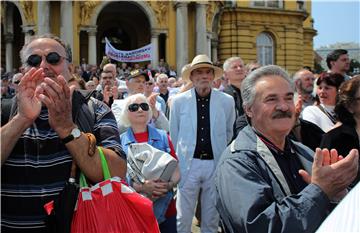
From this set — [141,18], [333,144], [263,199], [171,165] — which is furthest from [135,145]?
[141,18]

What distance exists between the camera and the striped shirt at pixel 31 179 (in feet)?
8.68

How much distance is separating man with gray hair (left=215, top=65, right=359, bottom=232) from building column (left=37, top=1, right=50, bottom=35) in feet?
80.9

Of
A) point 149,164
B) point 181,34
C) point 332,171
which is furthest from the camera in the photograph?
point 181,34

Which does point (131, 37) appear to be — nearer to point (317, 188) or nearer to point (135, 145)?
point (135, 145)

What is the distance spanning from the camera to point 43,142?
267 cm

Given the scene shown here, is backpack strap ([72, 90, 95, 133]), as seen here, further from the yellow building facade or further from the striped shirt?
the yellow building facade

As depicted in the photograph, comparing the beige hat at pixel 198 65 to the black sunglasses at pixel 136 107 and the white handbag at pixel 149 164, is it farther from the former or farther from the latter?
the white handbag at pixel 149 164

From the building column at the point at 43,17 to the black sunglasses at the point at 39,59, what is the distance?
24.3 m

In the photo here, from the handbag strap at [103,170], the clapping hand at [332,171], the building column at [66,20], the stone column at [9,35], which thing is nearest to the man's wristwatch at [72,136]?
the handbag strap at [103,170]

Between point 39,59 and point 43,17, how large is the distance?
2450 cm

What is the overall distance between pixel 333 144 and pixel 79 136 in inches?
83.9

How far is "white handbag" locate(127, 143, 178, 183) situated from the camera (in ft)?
14.4

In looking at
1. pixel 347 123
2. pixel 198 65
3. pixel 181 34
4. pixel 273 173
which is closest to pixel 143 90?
pixel 198 65

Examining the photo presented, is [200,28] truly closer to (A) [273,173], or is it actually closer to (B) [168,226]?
(B) [168,226]
